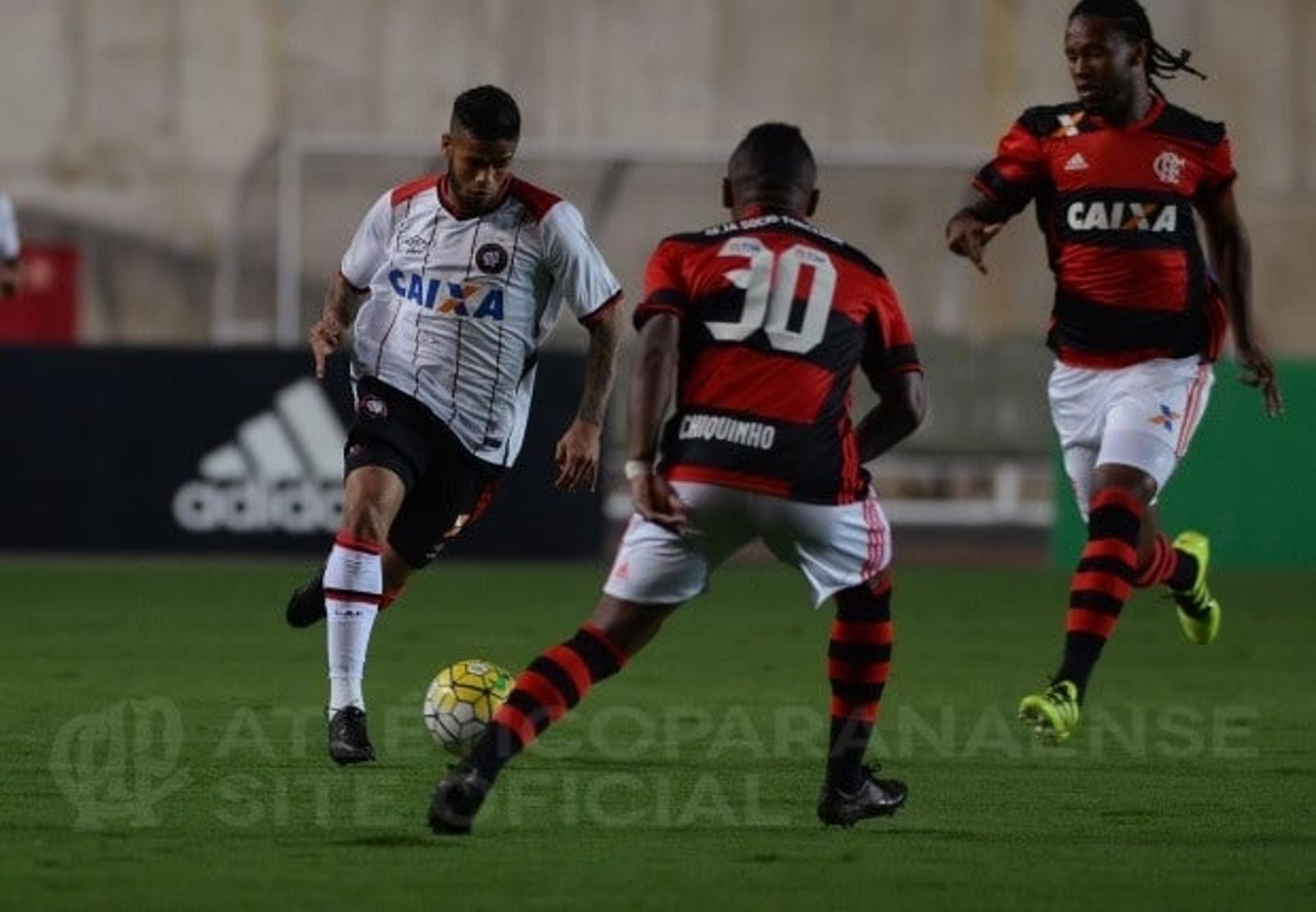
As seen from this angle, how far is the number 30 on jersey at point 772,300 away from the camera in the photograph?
6809mm

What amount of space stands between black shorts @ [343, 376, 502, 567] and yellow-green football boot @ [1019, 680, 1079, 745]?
1.97m

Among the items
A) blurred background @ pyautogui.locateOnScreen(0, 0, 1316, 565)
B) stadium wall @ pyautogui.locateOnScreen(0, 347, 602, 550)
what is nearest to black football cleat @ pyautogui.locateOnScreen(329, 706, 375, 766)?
stadium wall @ pyautogui.locateOnScreen(0, 347, 602, 550)

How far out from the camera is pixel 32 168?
86.9 feet

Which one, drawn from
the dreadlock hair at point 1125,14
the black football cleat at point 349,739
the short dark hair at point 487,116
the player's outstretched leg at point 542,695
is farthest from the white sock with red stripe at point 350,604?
the dreadlock hair at point 1125,14

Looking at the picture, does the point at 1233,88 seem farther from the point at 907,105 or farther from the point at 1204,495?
the point at 1204,495

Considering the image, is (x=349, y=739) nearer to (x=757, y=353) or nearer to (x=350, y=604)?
(x=350, y=604)

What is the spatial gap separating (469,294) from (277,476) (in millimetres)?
9251

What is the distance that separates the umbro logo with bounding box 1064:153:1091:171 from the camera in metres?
9.06

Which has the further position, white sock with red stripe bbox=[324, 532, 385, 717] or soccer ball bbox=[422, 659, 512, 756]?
white sock with red stripe bbox=[324, 532, 385, 717]

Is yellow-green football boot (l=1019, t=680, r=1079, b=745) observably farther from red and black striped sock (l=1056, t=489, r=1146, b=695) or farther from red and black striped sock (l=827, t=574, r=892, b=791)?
red and black striped sock (l=827, t=574, r=892, b=791)

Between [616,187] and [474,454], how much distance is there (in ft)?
48.3

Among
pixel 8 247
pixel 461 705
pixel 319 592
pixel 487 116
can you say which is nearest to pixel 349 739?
pixel 461 705

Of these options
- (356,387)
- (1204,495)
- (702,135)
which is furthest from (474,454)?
(702,135)

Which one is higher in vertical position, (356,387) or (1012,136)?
(1012,136)
